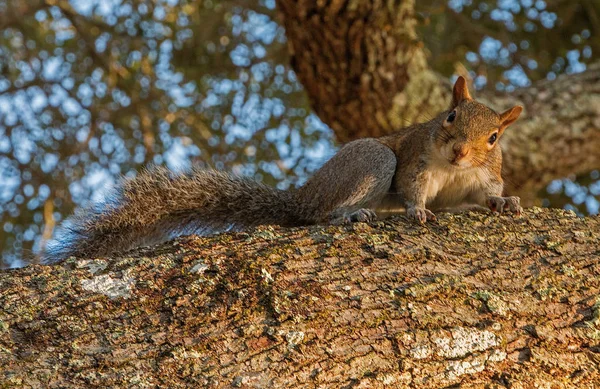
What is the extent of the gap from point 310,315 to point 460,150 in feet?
4.55

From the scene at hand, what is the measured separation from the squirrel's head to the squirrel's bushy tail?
67 cm

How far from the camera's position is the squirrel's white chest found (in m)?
2.96

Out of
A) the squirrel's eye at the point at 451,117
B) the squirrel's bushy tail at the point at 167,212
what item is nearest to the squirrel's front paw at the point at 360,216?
the squirrel's bushy tail at the point at 167,212

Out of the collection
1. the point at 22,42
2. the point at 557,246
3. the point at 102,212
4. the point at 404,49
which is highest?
the point at 22,42

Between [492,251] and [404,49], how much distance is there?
212cm

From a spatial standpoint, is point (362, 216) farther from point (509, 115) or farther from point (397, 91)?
point (397, 91)

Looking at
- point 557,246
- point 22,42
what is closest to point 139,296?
point 557,246

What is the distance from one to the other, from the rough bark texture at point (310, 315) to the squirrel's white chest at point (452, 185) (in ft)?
3.24

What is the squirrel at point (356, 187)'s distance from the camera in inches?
105

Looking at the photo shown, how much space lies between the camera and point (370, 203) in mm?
2996

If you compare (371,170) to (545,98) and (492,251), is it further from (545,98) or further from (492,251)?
(545,98)

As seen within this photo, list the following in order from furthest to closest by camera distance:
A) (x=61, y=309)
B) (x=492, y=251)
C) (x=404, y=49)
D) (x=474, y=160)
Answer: (x=404, y=49)
(x=474, y=160)
(x=492, y=251)
(x=61, y=309)

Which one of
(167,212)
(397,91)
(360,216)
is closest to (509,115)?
(360,216)

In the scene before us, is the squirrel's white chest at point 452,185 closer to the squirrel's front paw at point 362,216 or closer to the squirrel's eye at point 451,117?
the squirrel's eye at point 451,117
